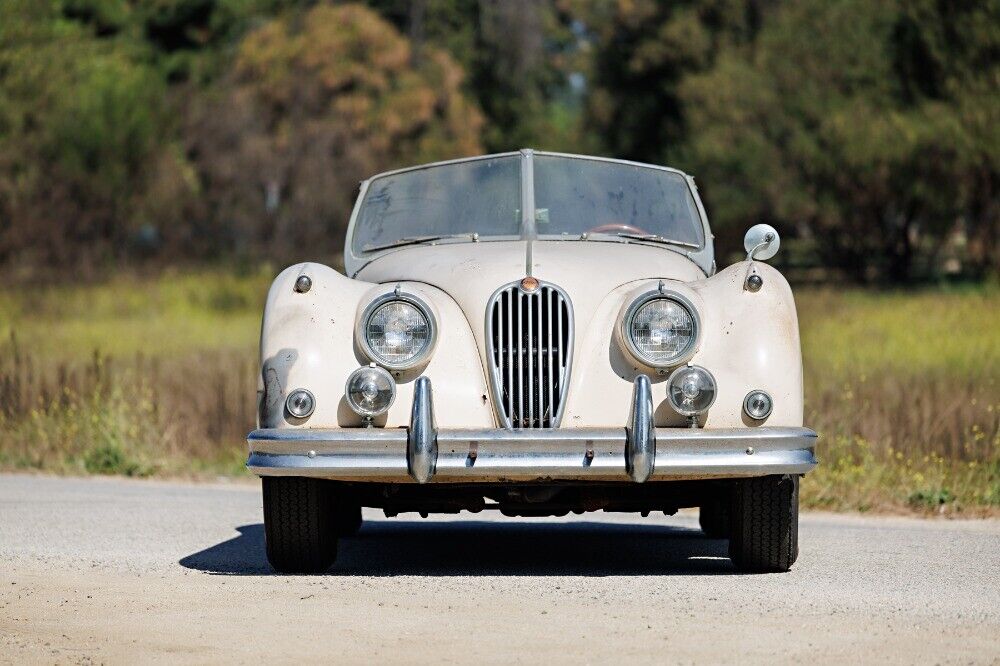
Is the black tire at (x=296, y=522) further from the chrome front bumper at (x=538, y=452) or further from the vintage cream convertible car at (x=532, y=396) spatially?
the chrome front bumper at (x=538, y=452)

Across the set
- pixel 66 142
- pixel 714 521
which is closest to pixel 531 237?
pixel 714 521

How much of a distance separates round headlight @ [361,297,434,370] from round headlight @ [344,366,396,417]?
112 mm

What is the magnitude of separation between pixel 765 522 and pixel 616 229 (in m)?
1.82

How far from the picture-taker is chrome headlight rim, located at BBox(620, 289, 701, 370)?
7188 mm

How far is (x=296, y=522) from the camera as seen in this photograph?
7.45m

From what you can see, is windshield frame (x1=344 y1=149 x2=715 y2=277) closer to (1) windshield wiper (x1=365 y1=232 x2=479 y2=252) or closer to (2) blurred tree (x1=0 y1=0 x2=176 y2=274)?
(1) windshield wiper (x1=365 y1=232 x2=479 y2=252)

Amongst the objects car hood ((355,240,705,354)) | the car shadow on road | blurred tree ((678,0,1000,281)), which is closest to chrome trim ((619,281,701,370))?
car hood ((355,240,705,354))

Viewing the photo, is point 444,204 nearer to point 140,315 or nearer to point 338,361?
point 338,361

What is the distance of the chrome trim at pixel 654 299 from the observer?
7188 millimetres

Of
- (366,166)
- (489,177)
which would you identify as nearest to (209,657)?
(489,177)

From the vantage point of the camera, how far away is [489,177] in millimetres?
8742

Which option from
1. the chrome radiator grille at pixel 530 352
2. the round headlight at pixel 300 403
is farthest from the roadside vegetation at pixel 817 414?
the round headlight at pixel 300 403

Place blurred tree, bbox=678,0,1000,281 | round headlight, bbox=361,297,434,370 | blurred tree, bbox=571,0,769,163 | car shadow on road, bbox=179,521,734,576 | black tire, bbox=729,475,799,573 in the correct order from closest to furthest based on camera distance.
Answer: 1. round headlight, bbox=361,297,434,370
2. black tire, bbox=729,475,799,573
3. car shadow on road, bbox=179,521,734,576
4. blurred tree, bbox=678,0,1000,281
5. blurred tree, bbox=571,0,769,163

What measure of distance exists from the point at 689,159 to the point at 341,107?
1016cm
